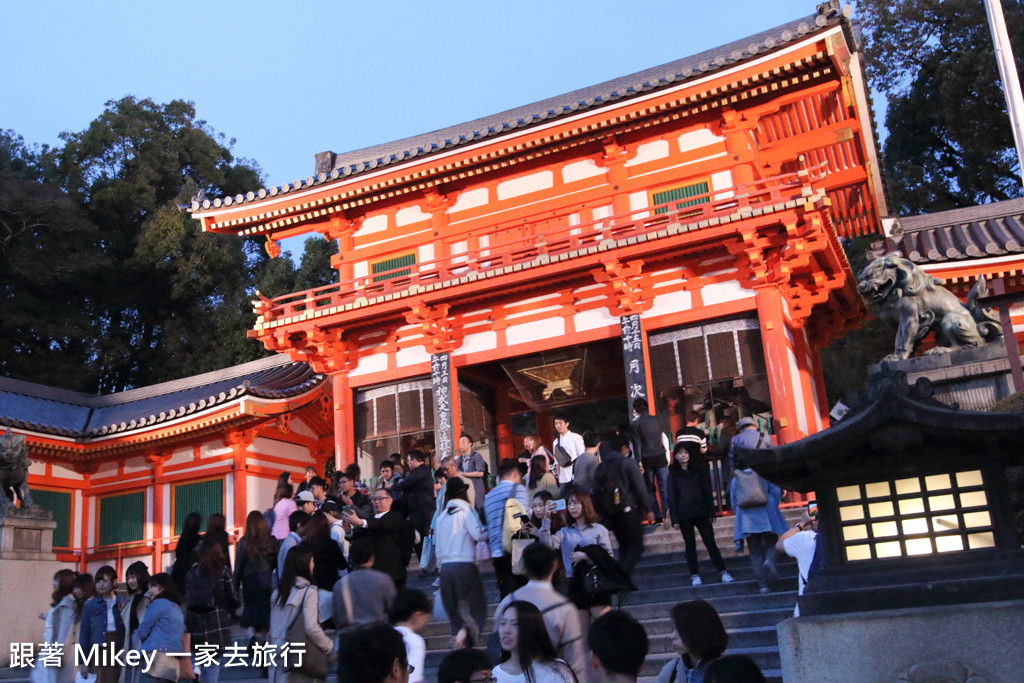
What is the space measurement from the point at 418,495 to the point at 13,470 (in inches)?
243

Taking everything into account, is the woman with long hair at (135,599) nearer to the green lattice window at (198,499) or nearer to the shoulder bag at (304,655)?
the shoulder bag at (304,655)

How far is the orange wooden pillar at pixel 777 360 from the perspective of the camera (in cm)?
1285

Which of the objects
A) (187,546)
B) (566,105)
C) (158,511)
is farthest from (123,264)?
(187,546)

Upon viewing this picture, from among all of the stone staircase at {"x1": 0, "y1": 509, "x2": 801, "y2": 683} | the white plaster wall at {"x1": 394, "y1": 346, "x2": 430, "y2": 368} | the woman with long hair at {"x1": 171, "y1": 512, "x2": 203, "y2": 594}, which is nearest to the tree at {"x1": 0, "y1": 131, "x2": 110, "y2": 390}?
the white plaster wall at {"x1": 394, "y1": 346, "x2": 430, "y2": 368}

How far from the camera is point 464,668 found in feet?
12.7

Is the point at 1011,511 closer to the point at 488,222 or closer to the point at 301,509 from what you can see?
the point at 301,509

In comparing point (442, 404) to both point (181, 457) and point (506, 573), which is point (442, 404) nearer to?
point (181, 457)

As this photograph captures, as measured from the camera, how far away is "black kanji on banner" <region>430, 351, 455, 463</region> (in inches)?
587

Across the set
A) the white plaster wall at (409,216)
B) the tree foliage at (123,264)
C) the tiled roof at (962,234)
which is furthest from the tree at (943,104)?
the tree foliage at (123,264)

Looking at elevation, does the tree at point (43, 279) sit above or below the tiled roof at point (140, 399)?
above

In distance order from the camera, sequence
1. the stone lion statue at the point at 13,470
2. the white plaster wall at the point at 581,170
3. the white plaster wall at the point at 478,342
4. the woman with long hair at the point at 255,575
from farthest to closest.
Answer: the white plaster wall at the point at 581,170
the white plaster wall at the point at 478,342
the stone lion statue at the point at 13,470
the woman with long hair at the point at 255,575

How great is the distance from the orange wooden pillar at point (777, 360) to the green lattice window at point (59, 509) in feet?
47.9

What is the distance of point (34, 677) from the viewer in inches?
336

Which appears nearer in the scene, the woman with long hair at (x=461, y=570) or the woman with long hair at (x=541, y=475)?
the woman with long hair at (x=461, y=570)
